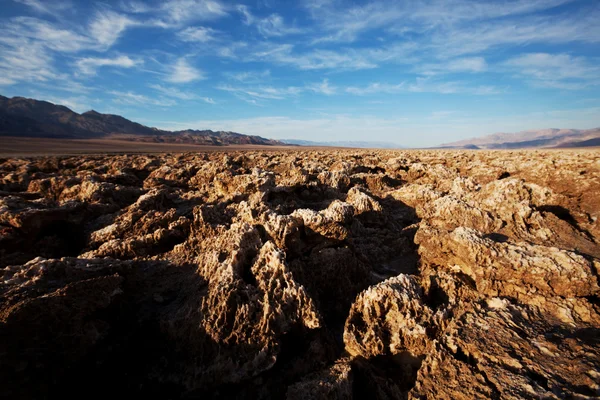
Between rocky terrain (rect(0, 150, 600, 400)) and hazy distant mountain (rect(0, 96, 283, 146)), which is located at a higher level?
hazy distant mountain (rect(0, 96, 283, 146))

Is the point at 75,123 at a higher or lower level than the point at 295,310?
higher

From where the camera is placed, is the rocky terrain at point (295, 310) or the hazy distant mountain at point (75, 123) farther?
the hazy distant mountain at point (75, 123)

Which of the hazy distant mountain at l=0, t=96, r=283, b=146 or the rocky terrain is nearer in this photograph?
the rocky terrain

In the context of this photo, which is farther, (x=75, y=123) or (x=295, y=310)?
(x=75, y=123)

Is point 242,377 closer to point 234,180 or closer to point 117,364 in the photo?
point 117,364

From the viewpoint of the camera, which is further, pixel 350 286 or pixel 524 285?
pixel 350 286

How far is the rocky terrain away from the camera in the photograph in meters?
2.08

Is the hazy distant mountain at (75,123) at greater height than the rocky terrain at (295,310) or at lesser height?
greater

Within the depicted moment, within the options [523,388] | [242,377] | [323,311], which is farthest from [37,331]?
[523,388]

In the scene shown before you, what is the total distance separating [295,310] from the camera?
2.67 m

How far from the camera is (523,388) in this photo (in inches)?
72.2

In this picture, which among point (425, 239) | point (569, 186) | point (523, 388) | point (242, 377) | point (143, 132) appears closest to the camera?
point (523, 388)

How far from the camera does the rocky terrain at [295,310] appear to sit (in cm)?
208

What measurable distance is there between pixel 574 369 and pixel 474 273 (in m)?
1.21
